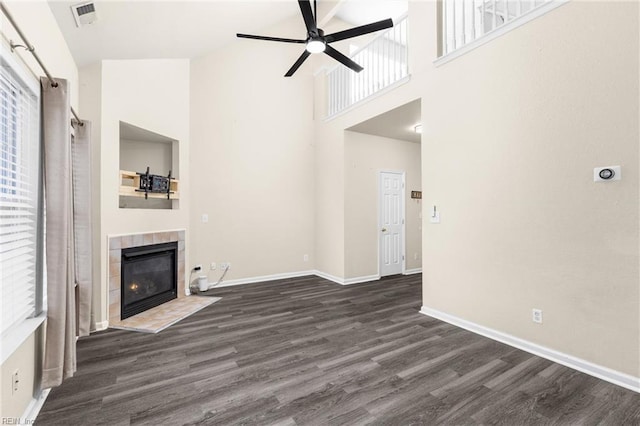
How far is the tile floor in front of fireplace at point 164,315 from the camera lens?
3215 millimetres

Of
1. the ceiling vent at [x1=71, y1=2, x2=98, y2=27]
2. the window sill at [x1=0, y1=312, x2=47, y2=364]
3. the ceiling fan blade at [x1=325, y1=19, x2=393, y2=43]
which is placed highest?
the ceiling fan blade at [x1=325, y1=19, x2=393, y2=43]

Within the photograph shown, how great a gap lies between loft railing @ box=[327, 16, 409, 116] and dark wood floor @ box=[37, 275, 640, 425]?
3.41 m

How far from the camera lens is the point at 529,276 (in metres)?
2.67

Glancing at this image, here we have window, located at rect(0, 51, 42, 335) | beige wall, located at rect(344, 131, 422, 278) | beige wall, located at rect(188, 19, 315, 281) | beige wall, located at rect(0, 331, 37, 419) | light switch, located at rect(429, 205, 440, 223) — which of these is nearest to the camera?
beige wall, located at rect(0, 331, 37, 419)

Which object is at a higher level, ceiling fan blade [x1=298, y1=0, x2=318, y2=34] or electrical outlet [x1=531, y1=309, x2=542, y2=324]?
ceiling fan blade [x1=298, y1=0, x2=318, y2=34]

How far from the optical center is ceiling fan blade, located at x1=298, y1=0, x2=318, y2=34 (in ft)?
8.86

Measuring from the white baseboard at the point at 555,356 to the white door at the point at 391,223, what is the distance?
7.24 feet

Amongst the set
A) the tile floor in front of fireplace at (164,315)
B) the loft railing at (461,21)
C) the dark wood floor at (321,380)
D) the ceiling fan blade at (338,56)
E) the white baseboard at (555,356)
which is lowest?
the dark wood floor at (321,380)

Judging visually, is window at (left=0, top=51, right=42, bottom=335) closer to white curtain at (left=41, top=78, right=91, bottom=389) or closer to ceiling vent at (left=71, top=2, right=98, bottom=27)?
white curtain at (left=41, top=78, right=91, bottom=389)

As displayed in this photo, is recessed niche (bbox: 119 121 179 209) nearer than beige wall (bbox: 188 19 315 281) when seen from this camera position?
Yes

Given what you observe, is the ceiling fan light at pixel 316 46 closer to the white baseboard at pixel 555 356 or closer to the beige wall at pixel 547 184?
the beige wall at pixel 547 184

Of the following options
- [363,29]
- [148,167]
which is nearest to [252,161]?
[148,167]

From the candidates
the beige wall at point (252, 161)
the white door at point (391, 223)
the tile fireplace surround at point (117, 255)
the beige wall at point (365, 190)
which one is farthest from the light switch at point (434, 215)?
the tile fireplace surround at point (117, 255)

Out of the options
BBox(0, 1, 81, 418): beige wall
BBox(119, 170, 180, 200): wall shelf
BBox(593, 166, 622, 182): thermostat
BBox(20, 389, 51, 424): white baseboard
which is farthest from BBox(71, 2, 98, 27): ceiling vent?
BBox(593, 166, 622, 182): thermostat
